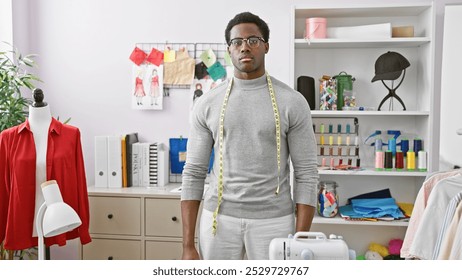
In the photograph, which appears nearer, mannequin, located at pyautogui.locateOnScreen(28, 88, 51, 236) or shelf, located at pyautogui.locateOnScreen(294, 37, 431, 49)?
mannequin, located at pyautogui.locateOnScreen(28, 88, 51, 236)

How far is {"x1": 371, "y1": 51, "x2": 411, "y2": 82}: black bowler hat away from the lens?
9.96 ft

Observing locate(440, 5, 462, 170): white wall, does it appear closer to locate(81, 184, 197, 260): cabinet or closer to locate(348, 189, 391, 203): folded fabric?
locate(348, 189, 391, 203): folded fabric

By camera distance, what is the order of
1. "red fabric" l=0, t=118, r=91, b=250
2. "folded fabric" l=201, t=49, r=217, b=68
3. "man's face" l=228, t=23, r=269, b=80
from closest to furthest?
"man's face" l=228, t=23, r=269, b=80, "red fabric" l=0, t=118, r=91, b=250, "folded fabric" l=201, t=49, r=217, b=68

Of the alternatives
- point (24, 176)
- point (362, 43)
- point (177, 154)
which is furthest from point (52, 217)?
point (362, 43)

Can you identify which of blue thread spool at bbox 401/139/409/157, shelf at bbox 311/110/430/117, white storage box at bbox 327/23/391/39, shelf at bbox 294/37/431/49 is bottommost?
blue thread spool at bbox 401/139/409/157

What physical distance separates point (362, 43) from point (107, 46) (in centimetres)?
158

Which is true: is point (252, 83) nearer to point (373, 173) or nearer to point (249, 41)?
point (249, 41)

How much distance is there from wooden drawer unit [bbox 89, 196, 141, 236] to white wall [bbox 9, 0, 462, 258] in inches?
16.7

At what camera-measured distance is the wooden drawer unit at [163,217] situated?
311cm

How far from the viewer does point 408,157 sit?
10.0 ft

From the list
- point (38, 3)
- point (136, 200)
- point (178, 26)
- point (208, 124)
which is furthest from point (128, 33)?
point (208, 124)

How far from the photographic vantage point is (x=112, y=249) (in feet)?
10.4

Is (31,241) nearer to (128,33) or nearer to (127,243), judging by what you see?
(127,243)

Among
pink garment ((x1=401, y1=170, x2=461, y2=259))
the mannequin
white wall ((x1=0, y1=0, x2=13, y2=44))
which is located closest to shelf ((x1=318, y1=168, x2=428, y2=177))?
pink garment ((x1=401, y1=170, x2=461, y2=259))
